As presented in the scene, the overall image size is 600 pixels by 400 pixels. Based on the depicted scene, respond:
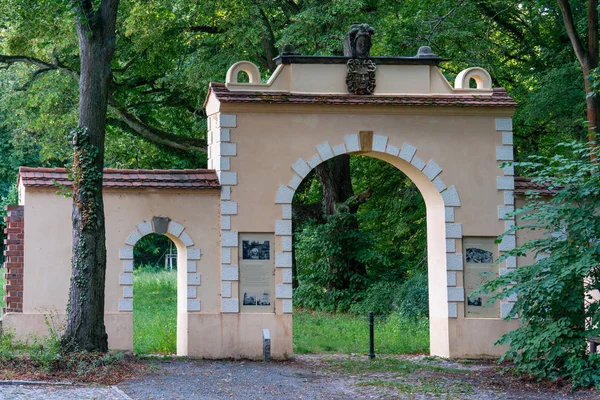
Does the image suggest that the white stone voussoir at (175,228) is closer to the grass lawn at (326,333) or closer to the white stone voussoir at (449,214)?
the grass lawn at (326,333)

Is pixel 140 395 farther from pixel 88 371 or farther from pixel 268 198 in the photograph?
pixel 268 198

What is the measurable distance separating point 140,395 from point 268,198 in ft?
15.9

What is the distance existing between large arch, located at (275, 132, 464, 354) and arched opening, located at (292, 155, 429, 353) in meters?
5.23

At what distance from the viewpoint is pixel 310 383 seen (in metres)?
11.4

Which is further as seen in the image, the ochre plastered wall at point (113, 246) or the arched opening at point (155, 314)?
the arched opening at point (155, 314)

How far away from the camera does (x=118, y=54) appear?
22516 mm

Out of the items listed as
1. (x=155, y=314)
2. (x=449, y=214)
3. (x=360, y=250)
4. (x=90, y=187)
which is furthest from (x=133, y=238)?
(x=360, y=250)

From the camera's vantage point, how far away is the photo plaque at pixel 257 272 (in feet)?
44.9

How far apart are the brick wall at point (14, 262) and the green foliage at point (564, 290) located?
693cm

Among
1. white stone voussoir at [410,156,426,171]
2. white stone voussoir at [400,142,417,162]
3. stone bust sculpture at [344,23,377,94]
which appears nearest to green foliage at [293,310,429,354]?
white stone voussoir at [410,156,426,171]

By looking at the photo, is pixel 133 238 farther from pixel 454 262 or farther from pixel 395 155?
pixel 454 262

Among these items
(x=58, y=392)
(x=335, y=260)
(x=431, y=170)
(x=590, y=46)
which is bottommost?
(x=58, y=392)

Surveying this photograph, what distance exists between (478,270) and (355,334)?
4.24 m

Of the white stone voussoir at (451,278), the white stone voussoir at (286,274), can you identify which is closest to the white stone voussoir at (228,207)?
the white stone voussoir at (286,274)
